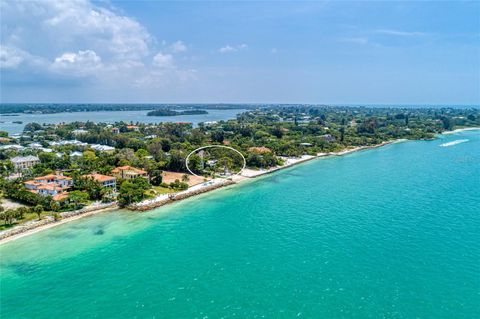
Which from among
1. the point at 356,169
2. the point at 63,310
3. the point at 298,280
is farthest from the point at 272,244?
the point at 356,169

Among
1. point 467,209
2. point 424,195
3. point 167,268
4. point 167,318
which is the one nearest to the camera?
point 167,318

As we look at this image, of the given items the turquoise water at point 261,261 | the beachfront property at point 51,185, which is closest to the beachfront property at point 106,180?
the beachfront property at point 51,185

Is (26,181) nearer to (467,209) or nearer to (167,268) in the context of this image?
(167,268)

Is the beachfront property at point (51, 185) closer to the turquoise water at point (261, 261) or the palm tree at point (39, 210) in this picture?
the palm tree at point (39, 210)

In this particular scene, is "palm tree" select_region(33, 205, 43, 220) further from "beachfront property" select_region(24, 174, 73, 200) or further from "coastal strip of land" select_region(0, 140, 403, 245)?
"beachfront property" select_region(24, 174, 73, 200)

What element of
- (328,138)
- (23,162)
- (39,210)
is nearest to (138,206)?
(39,210)

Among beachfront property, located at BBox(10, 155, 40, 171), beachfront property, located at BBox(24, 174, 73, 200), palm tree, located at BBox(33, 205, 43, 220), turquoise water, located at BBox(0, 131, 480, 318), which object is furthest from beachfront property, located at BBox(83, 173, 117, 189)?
beachfront property, located at BBox(10, 155, 40, 171)
